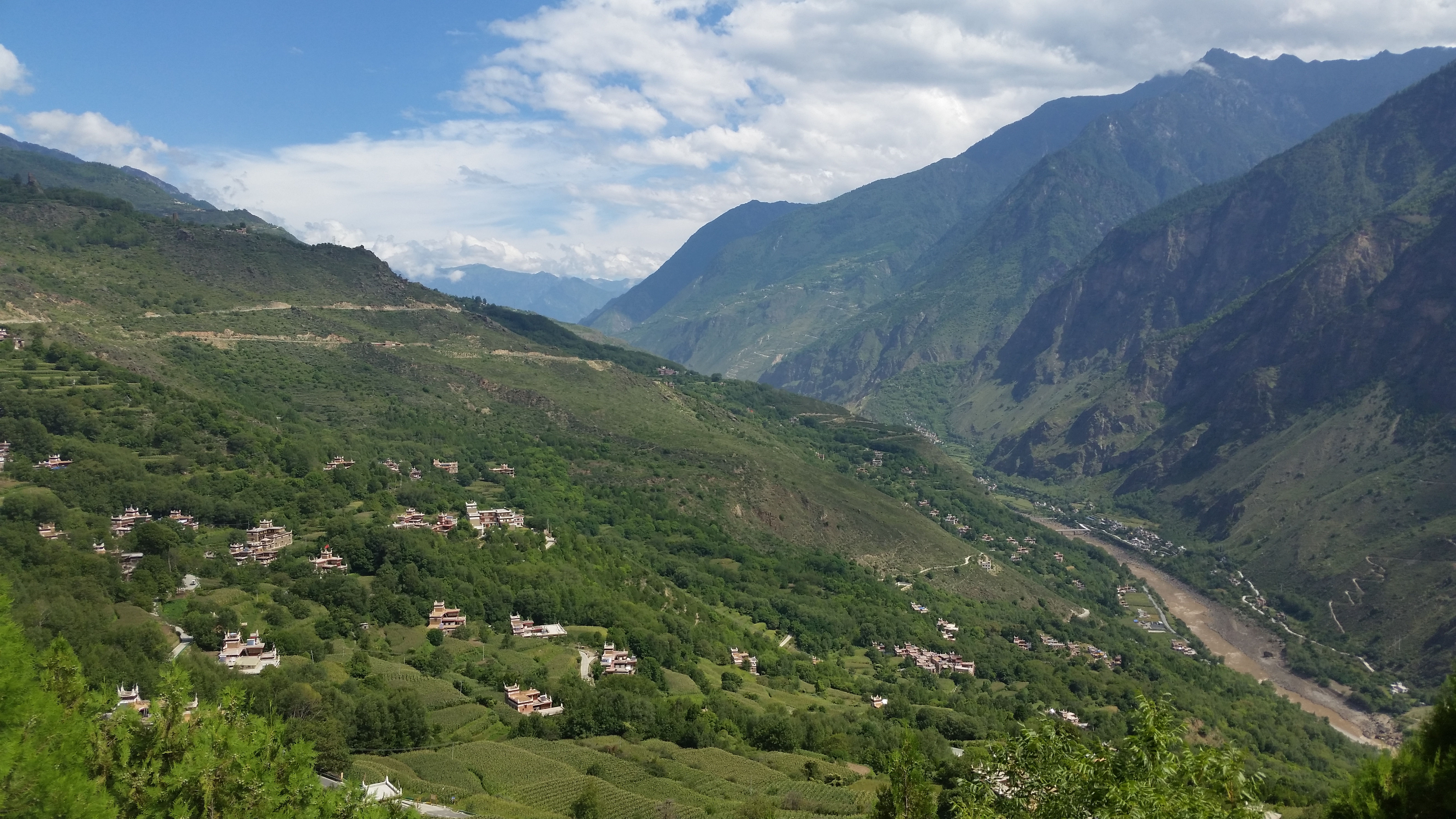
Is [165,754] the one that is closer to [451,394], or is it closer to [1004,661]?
[1004,661]

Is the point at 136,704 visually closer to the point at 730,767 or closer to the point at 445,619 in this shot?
the point at 445,619

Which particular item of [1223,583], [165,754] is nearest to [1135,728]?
[165,754]

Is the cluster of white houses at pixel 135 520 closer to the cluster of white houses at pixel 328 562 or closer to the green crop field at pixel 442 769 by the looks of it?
the cluster of white houses at pixel 328 562

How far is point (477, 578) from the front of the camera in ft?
257

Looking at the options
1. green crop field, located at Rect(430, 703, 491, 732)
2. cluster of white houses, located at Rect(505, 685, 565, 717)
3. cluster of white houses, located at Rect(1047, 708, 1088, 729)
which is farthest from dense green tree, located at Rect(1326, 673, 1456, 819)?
cluster of white houses, located at Rect(1047, 708, 1088, 729)

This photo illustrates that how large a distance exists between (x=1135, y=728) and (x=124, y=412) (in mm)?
91436

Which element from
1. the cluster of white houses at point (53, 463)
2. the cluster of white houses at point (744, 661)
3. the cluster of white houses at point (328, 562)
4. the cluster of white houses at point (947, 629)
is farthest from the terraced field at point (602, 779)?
the cluster of white houses at point (947, 629)

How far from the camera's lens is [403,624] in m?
69.4

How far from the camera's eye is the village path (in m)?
99.4

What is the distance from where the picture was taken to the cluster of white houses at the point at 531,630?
74.8m

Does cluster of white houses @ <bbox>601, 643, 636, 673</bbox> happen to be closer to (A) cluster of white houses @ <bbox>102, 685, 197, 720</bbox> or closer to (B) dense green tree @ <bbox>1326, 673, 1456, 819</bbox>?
(A) cluster of white houses @ <bbox>102, 685, 197, 720</bbox>

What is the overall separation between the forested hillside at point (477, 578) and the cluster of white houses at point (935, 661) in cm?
111

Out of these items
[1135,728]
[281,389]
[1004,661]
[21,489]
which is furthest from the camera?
[281,389]

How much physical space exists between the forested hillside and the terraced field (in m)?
0.28
